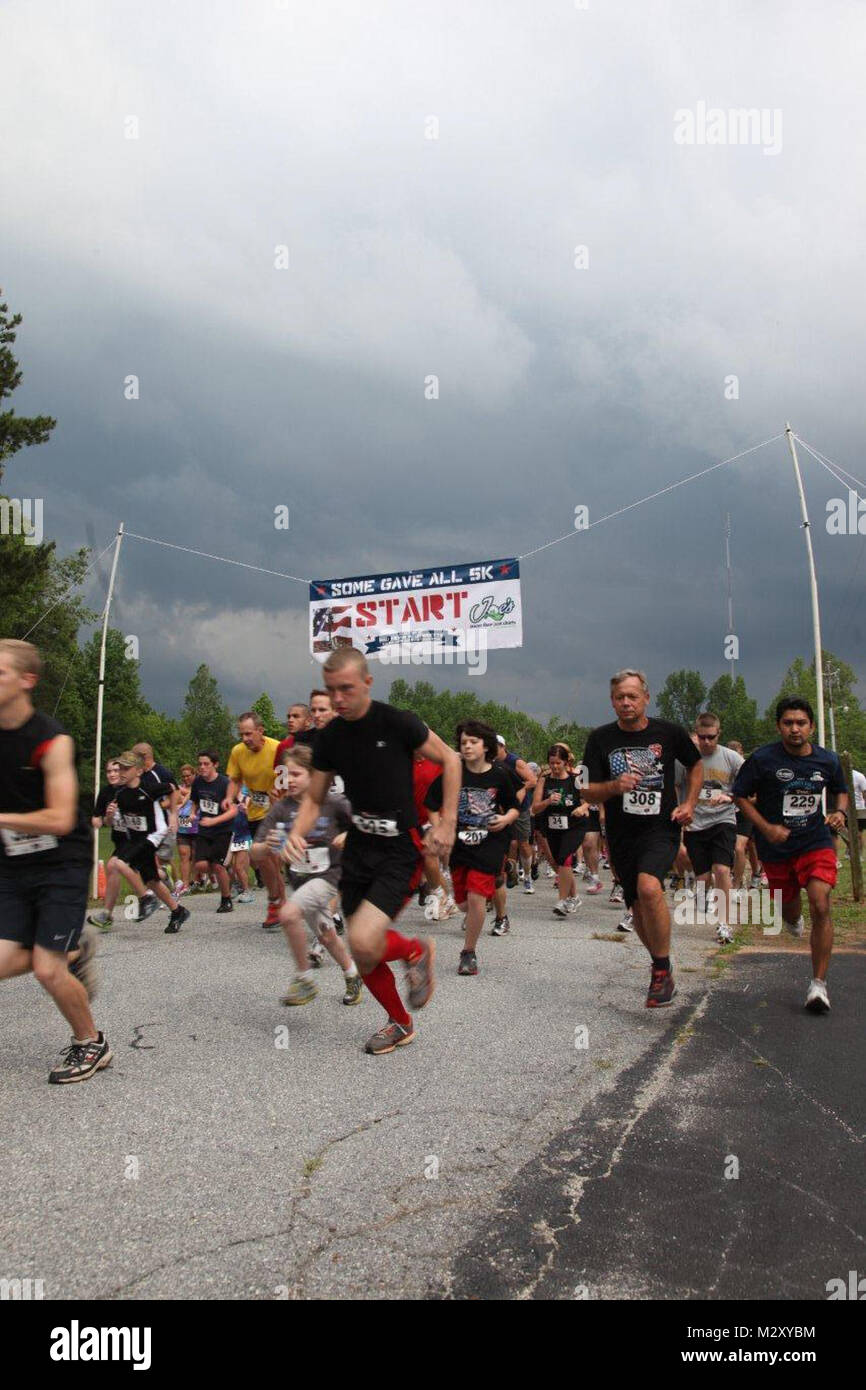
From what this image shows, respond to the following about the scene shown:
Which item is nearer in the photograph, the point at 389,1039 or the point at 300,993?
the point at 389,1039

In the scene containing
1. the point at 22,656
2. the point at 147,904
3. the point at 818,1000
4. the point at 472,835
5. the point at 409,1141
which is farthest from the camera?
the point at 147,904

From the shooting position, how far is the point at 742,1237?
313cm

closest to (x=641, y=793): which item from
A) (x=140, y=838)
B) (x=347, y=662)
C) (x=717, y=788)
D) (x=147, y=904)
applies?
(x=347, y=662)

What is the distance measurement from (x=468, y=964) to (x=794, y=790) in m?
2.78

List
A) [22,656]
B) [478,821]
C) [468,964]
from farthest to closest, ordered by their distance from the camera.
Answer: [478,821] < [468,964] < [22,656]

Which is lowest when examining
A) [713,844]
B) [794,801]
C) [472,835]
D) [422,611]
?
[713,844]

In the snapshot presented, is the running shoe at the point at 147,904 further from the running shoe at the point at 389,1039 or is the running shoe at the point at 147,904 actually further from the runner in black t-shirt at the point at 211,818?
the running shoe at the point at 389,1039

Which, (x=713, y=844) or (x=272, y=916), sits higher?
(x=713, y=844)

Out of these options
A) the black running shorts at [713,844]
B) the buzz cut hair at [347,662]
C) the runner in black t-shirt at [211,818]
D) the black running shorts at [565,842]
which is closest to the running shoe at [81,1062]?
the buzz cut hair at [347,662]

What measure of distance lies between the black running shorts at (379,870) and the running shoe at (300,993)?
106cm

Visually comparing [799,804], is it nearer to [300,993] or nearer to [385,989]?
[385,989]

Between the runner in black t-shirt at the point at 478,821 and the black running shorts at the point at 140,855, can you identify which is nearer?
the runner in black t-shirt at the point at 478,821

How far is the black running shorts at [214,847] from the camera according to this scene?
1312 cm

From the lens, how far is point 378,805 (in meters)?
5.26
